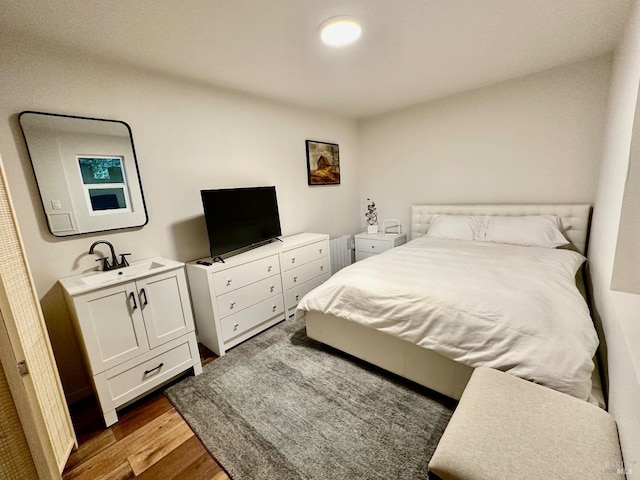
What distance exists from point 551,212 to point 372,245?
74.7 inches

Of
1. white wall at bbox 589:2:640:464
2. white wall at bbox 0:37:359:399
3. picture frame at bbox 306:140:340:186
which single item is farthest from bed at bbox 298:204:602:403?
picture frame at bbox 306:140:340:186

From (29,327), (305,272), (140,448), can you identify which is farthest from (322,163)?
(140,448)

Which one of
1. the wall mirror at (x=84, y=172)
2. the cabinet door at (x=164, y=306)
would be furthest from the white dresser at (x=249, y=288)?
the wall mirror at (x=84, y=172)

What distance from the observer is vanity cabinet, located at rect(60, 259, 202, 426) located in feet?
4.96

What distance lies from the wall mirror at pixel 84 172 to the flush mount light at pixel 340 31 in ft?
5.11

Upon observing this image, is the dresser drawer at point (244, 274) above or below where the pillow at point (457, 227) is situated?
below

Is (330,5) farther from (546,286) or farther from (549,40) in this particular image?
(546,286)

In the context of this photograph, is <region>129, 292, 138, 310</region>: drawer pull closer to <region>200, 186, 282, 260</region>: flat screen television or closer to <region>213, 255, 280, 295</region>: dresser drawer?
<region>213, 255, 280, 295</region>: dresser drawer

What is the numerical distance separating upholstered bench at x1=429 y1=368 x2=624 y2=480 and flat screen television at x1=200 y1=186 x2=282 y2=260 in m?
1.97

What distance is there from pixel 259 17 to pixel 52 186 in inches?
64.3

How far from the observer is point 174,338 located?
1.86m

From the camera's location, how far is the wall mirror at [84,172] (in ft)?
5.32

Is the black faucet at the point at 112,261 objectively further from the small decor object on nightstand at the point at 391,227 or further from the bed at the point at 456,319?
the small decor object on nightstand at the point at 391,227

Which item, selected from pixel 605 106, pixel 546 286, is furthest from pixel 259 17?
pixel 605 106
